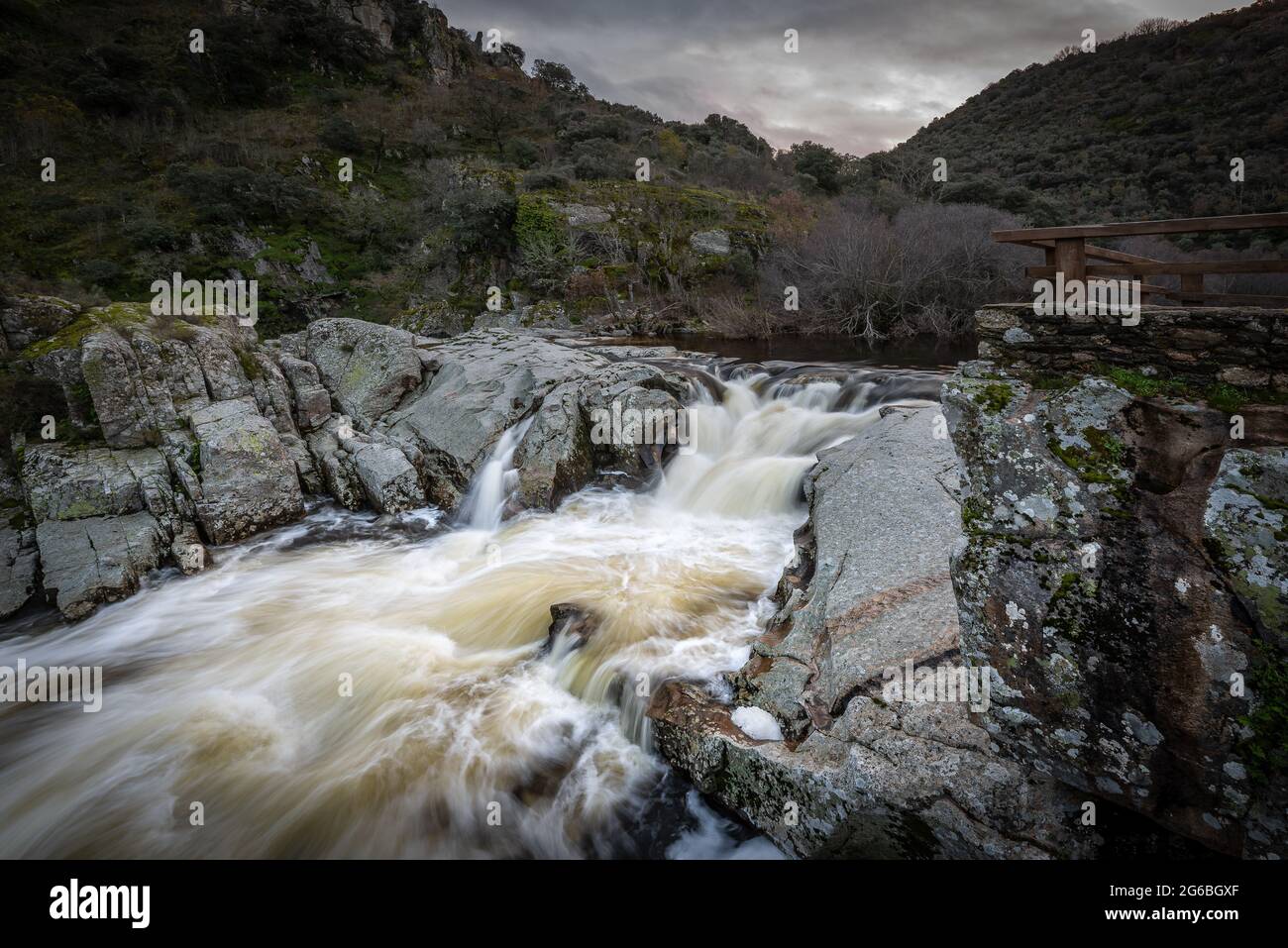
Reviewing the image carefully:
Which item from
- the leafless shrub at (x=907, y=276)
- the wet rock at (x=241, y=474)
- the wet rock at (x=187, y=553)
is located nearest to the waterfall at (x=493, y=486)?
the wet rock at (x=241, y=474)

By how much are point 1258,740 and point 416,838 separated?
539 centimetres

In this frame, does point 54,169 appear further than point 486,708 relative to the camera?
Yes

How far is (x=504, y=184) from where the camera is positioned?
30641 mm

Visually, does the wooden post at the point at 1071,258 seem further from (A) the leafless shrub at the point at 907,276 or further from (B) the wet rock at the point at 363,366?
(A) the leafless shrub at the point at 907,276

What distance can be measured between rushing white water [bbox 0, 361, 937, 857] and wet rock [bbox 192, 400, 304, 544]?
18.7 inches

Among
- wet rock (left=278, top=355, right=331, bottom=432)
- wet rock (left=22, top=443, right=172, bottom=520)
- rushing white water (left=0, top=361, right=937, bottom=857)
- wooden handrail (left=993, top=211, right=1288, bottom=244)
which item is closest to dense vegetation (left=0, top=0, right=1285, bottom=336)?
wet rock (left=278, top=355, right=331, bottom=432)

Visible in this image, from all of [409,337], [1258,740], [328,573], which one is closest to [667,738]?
[1258,740]

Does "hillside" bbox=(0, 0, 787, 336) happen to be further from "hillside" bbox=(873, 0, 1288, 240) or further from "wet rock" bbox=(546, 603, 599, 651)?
"wet rock" bbox=(546, 603, 599, 651)

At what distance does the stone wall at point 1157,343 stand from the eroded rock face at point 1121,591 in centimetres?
A: 17

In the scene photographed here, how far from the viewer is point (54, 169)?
2870cm

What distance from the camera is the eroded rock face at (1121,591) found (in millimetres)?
2645

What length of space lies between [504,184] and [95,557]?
29105 millimetres

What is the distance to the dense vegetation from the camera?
24.3 meters
